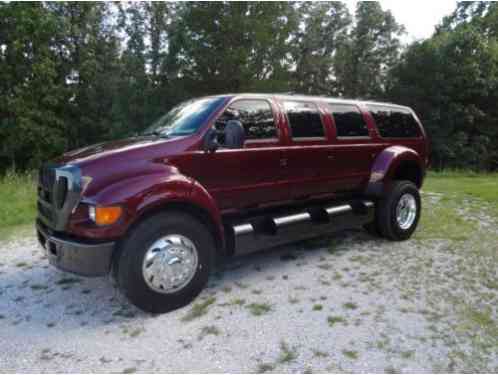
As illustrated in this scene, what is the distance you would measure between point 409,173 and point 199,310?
4090mm

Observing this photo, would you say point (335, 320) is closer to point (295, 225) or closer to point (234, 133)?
point (295, 225)

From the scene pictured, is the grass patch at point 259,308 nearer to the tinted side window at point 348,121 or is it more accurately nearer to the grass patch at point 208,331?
the grass patch at point 208,331

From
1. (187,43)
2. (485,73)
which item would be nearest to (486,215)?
(187,43)

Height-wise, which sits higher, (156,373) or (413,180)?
(413,180)

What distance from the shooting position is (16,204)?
280 inches

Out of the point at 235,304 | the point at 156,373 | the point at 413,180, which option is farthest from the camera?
the point at 413,180

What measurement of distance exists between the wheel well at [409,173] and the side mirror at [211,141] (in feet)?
10.5

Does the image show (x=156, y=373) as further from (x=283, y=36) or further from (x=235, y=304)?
(x=283, y=36)

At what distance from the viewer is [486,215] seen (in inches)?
249

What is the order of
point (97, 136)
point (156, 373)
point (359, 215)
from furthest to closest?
point (97, 136), point (359, 215), point (156, 373)

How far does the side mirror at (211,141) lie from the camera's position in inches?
136

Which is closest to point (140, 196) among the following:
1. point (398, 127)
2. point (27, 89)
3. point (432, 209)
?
point (398, 127)

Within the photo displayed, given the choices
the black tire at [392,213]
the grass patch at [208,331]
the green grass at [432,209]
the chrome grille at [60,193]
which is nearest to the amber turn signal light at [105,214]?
the chrome grille at [60,193]

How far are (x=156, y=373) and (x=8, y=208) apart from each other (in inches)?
243
